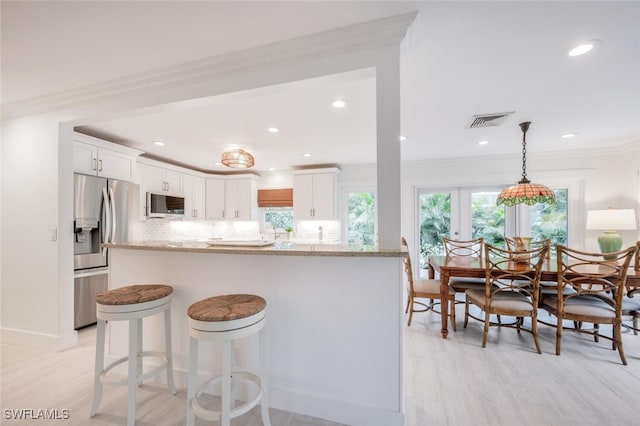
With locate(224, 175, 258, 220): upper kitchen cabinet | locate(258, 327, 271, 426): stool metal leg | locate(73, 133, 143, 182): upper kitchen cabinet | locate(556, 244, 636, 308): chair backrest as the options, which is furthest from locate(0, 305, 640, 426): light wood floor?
locate(224, 175, 258, 220): upper kitchen cabinet

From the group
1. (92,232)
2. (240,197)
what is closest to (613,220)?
(240,197)

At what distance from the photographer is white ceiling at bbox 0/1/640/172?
1.49m

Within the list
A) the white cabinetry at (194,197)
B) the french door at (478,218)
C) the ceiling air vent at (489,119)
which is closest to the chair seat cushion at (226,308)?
the ceiling air vent at (489,119)

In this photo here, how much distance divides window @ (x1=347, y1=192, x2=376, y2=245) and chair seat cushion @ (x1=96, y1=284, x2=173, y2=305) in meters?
4.03

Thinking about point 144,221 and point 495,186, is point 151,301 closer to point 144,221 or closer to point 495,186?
point 144,221

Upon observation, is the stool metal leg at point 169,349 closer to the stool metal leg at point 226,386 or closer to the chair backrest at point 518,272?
the stool metal leg at point 226,386

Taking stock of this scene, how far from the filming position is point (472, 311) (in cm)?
369

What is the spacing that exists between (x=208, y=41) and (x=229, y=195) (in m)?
4.29

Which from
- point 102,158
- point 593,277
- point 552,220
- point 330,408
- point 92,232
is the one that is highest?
point 102,158

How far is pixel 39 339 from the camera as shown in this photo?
2607 millimetres

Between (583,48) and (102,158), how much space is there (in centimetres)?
484

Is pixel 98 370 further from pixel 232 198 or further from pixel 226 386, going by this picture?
pixel 232 198

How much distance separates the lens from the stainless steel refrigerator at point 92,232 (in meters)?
2.97

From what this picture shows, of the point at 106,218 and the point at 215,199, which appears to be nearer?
the point at 106,218
